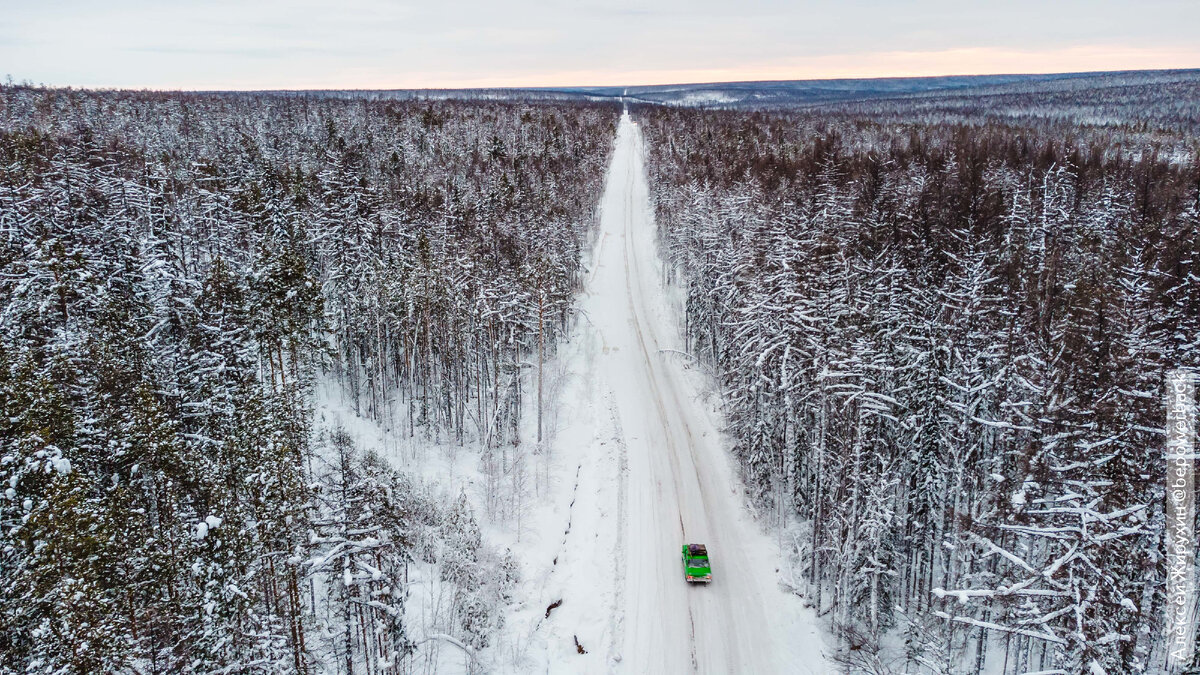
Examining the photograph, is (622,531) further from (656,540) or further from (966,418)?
(966,418)

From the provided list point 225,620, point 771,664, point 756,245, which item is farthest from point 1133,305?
point 225,620

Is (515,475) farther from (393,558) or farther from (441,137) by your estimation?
(441,137)

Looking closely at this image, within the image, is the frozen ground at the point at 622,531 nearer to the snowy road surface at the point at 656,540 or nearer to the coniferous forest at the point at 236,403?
the snowy road surface at the point at 656,540

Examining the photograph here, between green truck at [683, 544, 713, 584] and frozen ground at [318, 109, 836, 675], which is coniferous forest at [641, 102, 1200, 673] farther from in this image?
green truck at [683, 544, 713, 584]

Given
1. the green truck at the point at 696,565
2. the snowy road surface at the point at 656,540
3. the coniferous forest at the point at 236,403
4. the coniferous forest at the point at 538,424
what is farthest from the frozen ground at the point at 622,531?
the coniferous forest at the point at 236,403

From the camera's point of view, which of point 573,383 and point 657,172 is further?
point 657,172
